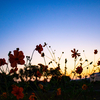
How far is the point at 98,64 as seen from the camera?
11.9 feet

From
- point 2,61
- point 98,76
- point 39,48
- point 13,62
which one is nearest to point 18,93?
point 13,62

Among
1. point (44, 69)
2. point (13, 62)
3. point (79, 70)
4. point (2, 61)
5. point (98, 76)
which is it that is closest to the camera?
point (13, 62)

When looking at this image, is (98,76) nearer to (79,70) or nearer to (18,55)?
(79,70)

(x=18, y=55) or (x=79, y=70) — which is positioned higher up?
(x=18, y=55)

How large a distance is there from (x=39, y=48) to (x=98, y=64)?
7.33 ft

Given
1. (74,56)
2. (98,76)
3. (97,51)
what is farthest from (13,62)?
(98,76)

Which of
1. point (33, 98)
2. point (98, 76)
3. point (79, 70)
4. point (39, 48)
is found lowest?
point (98, 76)

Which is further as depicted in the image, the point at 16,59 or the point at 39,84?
the point at 39,84

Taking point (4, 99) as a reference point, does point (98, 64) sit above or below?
above

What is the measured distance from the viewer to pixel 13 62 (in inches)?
56.0

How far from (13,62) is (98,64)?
2.96 meters

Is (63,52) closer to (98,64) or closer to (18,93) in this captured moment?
(98,64)

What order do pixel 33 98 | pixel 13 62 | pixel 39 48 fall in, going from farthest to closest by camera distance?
pixel 39 48 < pixel 33 98 < pixel 13 62

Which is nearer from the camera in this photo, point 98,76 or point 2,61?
point 2,61
